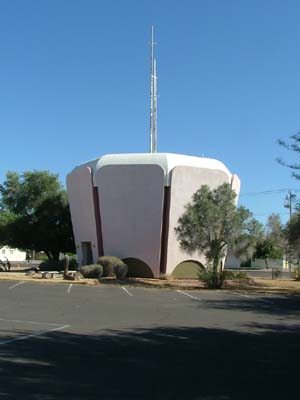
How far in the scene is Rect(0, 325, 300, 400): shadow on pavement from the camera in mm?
7586

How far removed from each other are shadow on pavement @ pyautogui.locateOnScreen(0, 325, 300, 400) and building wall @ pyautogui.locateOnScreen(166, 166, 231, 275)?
94.2ft

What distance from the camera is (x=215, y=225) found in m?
35.5

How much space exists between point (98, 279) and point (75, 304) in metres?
17.2

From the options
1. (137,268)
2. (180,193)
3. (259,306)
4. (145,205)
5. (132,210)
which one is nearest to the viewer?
(259,306)

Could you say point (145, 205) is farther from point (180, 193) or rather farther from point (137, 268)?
point (137, 268)

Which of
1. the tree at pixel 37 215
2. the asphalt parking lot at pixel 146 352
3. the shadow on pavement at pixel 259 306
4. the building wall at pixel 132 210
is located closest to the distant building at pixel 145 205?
the building wall at pixel 132 210

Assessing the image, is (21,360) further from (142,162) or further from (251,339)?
(142,162)

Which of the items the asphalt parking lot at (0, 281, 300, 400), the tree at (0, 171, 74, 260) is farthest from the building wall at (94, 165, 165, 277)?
the asphalt parking lot at (0, 281, 300, 400)

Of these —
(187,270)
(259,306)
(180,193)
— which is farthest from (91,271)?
(259,306)

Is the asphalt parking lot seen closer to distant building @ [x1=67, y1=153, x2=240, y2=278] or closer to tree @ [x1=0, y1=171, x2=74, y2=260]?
distant building @ [x1=67, y1=153, x2=240, y2=278]

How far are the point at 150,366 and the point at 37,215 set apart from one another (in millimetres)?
48948

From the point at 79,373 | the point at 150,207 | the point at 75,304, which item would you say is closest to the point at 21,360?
the point at 79,373

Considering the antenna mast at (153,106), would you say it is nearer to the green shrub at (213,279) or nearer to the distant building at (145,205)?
the distant building at (145,205)

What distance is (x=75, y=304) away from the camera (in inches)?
843
